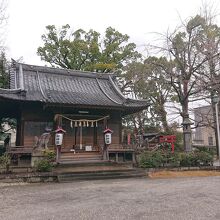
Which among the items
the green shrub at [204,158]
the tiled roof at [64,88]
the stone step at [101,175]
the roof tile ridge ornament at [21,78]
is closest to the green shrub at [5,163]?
the stone step at [101,175]

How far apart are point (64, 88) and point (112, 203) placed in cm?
1435

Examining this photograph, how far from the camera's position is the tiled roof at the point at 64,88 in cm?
1715

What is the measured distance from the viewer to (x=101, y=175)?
47.2 ft

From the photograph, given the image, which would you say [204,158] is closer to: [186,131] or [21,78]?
[186,131]

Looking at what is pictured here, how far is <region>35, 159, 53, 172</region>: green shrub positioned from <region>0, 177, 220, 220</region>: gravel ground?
2891mm

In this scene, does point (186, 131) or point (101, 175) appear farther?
point (186, 131)

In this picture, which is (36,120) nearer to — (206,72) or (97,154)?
(97,154)

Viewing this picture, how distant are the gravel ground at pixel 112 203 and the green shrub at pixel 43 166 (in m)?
2.89

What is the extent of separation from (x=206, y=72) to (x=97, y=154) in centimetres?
1115

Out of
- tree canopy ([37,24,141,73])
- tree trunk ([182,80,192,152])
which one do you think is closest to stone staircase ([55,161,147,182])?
tree trunk ([182,80,192,152])

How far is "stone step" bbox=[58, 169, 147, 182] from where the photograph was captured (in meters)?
13.6

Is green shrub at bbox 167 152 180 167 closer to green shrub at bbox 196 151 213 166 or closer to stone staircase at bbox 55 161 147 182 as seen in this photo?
green shrub at bbox 196 151 213 166

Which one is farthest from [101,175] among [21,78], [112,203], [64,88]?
[21,78]

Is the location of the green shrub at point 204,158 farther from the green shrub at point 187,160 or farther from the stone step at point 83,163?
the stone step at point 83,163
